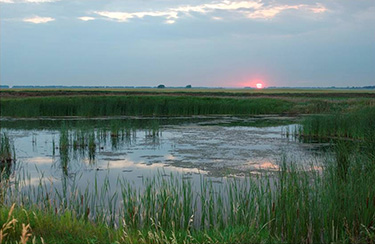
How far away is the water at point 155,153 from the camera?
9242 mm

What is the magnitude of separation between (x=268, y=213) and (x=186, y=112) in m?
20.6

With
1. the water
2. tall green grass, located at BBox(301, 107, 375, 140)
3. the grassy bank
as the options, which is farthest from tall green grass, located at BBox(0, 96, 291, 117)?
tall green grass, located at BBox(301, 107, 375, 140)

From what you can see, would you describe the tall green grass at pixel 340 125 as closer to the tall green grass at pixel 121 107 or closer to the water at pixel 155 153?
the water at pixel 155 153

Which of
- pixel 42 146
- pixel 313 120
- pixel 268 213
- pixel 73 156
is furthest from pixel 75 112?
pixel 268 213

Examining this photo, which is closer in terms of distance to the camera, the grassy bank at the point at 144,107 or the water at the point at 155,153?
the water at the point at 155,153

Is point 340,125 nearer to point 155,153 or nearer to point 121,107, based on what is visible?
point 155,153

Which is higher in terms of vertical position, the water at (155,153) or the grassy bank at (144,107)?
the grassy bank at (144,107)

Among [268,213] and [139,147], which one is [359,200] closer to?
[268,213]

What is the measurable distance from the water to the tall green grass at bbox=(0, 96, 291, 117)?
200 inches

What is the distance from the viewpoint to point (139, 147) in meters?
13.3

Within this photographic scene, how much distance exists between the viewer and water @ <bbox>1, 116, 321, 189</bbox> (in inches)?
364

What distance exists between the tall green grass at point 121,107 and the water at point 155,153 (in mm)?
5072

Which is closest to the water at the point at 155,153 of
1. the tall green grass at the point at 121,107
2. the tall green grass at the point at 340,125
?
the tall green grass at the point at 340,125

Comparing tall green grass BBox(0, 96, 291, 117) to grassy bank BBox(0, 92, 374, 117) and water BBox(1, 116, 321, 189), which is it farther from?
water BBox(1, 116, 321, 189)
